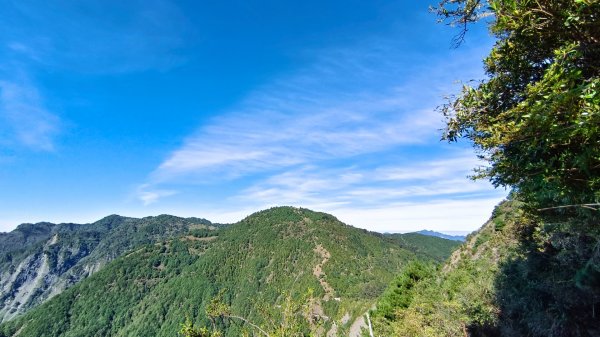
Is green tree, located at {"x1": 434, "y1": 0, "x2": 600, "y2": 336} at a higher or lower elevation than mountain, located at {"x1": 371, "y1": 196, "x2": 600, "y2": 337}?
higher

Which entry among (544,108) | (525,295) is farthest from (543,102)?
(525,295)

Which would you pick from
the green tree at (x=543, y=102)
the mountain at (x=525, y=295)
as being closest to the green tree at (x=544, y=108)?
the green tree at (x=543, y=102)

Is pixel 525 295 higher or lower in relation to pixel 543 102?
lower

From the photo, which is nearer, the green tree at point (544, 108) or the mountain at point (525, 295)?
the green tree at point (544, 108)

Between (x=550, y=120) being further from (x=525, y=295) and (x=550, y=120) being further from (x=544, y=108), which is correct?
(x=525, y=295)

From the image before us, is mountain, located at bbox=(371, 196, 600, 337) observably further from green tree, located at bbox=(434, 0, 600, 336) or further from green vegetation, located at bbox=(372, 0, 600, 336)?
green tree, located at bbox=(434, 0, 600, 336)

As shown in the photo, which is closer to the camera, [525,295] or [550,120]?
[550,120]

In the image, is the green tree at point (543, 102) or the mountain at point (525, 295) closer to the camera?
the green tree at point (543, 102)

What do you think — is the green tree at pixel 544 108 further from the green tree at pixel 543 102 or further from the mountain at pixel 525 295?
the mountain at pixel 525 295

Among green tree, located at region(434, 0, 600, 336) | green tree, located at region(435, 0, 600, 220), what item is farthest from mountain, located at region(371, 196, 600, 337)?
green tree, located at region(435, 0, 600, 220)

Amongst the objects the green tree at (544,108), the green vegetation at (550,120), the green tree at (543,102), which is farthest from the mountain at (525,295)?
the green tree at (543,102)

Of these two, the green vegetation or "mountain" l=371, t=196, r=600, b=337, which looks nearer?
the green vegetation

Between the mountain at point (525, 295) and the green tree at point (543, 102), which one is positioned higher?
the green tree at point (543, 102)

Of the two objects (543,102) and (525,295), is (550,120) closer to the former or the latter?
(543,102)
